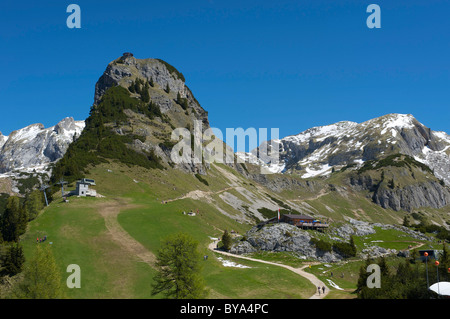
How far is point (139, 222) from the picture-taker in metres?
80.2

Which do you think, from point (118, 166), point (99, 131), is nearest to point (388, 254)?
point (118, 166)

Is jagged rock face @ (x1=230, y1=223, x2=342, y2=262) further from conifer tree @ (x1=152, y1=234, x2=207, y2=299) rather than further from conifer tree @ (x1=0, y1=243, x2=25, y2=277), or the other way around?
conifer tree @ (x1=0, y1=243, x2=25, y2=277)

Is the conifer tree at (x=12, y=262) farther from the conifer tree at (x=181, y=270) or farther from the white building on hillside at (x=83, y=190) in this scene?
the white building on hillside at (x=83, y=190)

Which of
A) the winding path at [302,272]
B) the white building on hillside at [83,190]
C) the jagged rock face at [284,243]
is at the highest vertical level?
the white building on hillside at [83,190]

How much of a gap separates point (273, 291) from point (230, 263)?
16.8 metres

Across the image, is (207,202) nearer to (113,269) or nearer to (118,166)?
(118,166)

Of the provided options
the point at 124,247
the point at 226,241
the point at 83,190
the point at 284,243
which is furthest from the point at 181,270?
the point at 83,190

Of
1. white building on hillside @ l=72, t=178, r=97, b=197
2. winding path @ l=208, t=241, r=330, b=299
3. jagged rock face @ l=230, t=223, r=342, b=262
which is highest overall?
white building on hillside @ l=72, t=178, r=97, b=197

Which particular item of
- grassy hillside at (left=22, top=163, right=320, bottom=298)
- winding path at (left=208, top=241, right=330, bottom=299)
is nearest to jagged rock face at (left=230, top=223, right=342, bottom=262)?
winding path at (left=208, top=241, right=330, bottom=299)

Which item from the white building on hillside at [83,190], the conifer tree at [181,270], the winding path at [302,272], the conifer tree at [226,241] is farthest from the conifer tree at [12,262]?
the conifer tree at [226,241]

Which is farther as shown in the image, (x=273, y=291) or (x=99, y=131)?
(x=99, y=131)

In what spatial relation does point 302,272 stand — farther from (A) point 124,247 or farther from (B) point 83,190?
(B) point 83,190

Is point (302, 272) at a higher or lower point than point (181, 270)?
lower

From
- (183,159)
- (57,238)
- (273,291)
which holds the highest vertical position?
(183,159)
